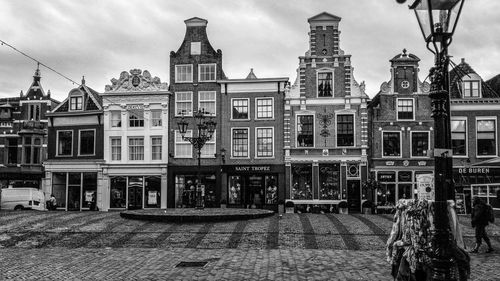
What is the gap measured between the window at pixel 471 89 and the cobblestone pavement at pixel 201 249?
15.6m

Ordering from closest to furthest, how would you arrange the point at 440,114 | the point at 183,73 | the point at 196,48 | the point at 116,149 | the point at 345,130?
the point at 440,114 → the point at 345,130 → the point at 183,73 → the point at 196,48 → the point at 116,149

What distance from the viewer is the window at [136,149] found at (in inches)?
1457

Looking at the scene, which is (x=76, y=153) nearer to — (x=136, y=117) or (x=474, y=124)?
(x=136, y=117)

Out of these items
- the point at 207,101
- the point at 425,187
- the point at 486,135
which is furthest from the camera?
the point at 207,101

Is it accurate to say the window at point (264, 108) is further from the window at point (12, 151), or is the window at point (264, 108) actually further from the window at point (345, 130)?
the window at point (12, 151)

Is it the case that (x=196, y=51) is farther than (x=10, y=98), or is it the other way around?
(x=10, y=98)

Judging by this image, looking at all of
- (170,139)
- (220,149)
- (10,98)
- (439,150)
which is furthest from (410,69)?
(10,98)

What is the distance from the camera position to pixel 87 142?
38281 millimetres

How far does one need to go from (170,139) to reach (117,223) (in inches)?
665

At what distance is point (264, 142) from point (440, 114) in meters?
29.3

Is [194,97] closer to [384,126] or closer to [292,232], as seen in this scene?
[384,126]

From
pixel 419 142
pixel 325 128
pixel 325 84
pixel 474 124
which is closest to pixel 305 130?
pixel 325 128

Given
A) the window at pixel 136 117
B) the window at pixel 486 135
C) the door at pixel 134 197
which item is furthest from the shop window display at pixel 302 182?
the window at pixel 136 117

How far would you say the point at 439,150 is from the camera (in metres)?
5.72
